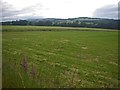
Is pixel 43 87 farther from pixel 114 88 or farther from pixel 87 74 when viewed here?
pixel 87 74

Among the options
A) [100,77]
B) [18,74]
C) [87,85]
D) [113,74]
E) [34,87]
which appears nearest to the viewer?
[34,87]

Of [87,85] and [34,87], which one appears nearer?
[34,87]

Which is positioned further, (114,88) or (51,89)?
(114,88)

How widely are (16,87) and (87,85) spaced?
3.82 metres

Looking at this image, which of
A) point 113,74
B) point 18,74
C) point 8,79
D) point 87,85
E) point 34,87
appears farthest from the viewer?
point 113,74

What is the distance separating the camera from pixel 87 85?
10.3 m

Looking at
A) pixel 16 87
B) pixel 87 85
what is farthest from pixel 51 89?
pixel 87 85

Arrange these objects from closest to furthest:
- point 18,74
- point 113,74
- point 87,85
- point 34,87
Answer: point 34,87 < point 18,74 < point 87,85 < point 113,74

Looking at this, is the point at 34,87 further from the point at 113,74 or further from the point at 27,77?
the point at 113,74

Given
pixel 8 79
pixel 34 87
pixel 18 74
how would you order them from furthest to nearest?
1. pixel 18 74
2. pixel 8 79
3. pixel 34 87

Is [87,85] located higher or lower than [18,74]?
lower

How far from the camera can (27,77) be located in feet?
30.0

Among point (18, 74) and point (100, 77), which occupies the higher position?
point (18, 74)

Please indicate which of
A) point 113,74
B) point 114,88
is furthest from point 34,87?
point 113,74
